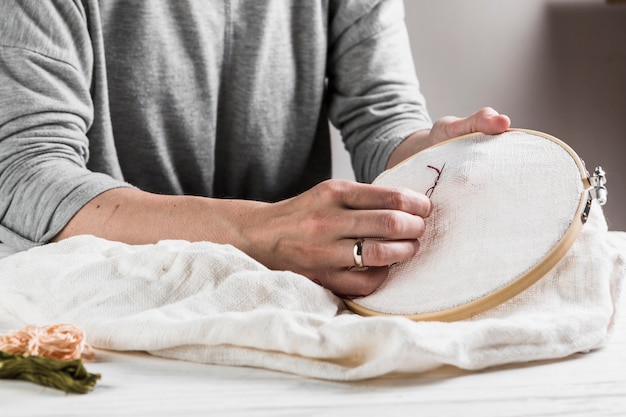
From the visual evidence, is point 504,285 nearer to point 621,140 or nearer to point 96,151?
point 96,151

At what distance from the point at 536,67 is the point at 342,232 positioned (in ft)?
4.86

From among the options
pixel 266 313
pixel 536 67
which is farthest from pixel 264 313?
pixel 536 67

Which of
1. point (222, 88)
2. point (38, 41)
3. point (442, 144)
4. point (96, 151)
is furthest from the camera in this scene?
point (222, 88)

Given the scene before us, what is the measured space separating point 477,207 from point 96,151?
2.42 feet

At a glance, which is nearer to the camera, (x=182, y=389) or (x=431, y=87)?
(x=182, y=389)

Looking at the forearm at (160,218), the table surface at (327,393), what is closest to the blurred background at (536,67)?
the forearm at (160,218)

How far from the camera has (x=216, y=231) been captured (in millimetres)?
911

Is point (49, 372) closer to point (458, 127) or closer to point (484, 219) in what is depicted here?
point (484, 219)

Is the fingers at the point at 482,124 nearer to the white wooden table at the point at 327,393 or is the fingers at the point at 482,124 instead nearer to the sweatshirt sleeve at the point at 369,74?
the white wooden table at the point at 327,393

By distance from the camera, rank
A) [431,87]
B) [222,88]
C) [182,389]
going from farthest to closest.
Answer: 1. [431,87]
2. [222,88]
3. [182,389]

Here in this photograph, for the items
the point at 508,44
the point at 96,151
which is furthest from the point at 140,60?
the point at 508,44

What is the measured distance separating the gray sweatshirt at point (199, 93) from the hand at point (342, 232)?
33 centimetres

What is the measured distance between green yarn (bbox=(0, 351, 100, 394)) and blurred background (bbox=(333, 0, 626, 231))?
1503 millimetres

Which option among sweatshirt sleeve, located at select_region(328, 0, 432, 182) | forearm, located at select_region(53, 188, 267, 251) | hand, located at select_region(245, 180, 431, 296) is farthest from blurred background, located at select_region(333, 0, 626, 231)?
hand, located at select_region(245, 180, 431, 296)
